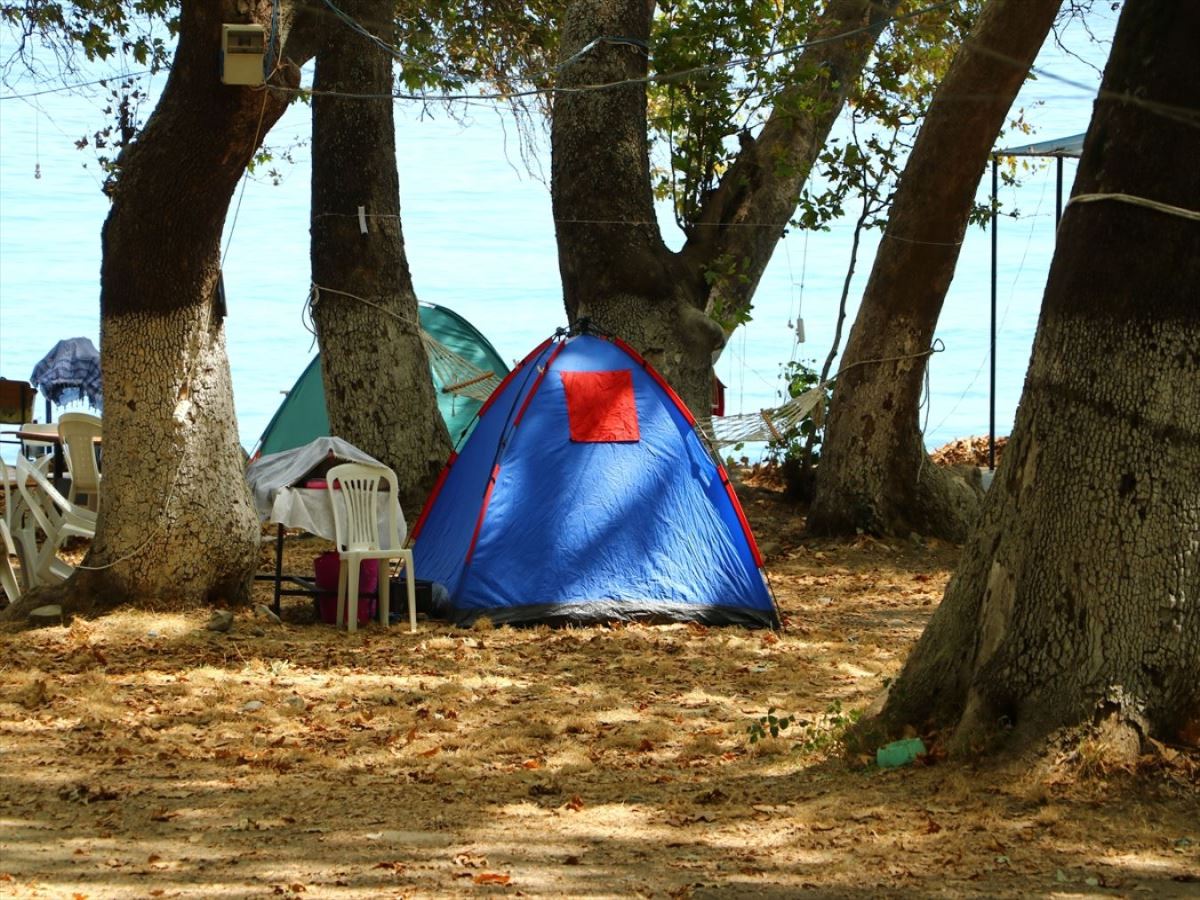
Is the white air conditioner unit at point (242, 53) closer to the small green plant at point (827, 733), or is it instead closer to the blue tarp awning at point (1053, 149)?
the small green plant at point (827, 733)

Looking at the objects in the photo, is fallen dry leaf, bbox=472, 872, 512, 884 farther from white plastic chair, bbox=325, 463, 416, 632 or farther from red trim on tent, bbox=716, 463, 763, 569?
red trim on tent, bbox=716, 463, 763, 569

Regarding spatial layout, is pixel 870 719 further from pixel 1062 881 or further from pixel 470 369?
pixel 470 369

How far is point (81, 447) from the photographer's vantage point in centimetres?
837

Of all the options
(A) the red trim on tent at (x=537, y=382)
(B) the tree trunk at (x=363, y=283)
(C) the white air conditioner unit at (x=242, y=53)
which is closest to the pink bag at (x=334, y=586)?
(A) the red trim on tent at (x=537, y=382)

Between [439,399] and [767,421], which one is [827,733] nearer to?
[767,421]

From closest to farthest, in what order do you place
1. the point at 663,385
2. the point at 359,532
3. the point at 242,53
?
the point at 242,53 < the point at 359,532 < the point at 663,385

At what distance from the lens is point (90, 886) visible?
3.56m

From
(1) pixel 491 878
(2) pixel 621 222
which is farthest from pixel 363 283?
(1) pixel 491 878

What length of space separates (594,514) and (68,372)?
641 cm

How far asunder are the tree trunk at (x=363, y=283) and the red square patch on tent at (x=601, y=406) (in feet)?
7.34

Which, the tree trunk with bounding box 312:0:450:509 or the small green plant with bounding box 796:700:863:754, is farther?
the tree trunk with bounding box 312:0:450:509

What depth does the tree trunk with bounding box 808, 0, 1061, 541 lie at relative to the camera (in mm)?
8977

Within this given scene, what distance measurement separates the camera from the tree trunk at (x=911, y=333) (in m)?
8.98

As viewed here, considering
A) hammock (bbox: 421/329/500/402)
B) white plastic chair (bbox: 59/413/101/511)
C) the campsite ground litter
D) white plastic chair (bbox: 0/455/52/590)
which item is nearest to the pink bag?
the campsite ground litter
